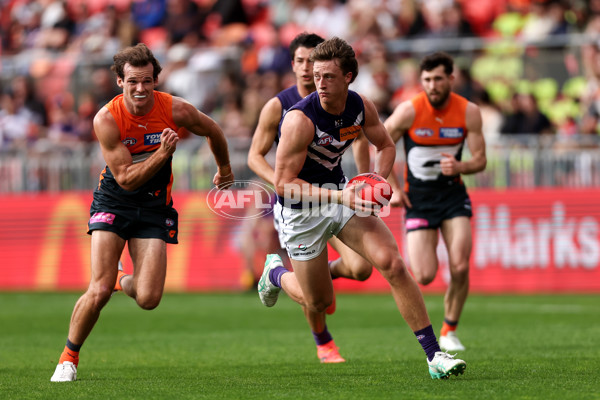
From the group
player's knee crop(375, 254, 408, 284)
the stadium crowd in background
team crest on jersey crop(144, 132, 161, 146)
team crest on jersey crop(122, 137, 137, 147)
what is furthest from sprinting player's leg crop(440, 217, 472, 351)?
the stadium crowd in background

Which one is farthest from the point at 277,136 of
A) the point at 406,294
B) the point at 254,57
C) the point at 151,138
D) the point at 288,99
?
the point at 254,57

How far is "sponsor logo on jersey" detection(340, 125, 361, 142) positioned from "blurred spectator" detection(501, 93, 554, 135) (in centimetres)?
983

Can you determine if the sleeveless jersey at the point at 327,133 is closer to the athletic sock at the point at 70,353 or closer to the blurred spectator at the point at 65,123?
the athletic sock at the point at 70,353

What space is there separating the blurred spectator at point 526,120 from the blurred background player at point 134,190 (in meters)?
9.72

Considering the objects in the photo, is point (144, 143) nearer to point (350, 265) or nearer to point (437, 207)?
point (350, 265)

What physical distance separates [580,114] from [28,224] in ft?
34.1

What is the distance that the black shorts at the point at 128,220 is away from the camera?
27.2 feet

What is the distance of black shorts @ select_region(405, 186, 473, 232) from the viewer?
10758 millimetres

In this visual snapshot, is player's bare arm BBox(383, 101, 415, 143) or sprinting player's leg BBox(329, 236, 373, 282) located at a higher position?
player's bare arm BBox(383, 101, 415, 143)

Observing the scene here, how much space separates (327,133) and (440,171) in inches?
A: 136

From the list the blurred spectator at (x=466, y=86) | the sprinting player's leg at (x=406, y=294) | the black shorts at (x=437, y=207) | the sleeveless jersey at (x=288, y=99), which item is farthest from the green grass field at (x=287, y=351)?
the blurred spectator at (x=466, y=86)

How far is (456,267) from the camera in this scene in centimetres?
1064

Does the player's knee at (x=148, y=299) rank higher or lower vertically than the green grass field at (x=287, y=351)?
higher

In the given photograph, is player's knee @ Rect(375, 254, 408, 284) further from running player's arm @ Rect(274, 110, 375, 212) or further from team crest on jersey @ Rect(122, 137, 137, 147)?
team crest on jersey @ Rect(122, 137, 137, 147)
